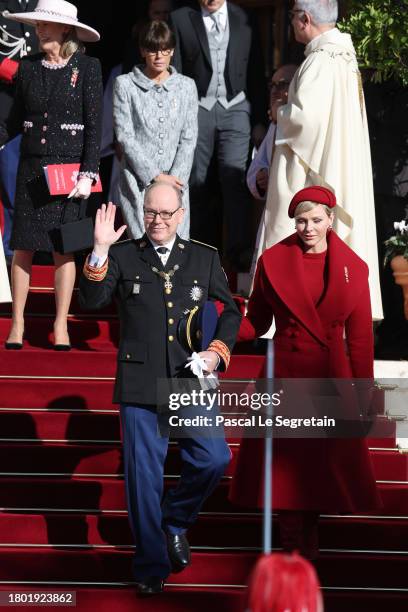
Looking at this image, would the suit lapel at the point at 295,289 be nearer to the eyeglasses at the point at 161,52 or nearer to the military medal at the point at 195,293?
the military medal at the point at 195,293

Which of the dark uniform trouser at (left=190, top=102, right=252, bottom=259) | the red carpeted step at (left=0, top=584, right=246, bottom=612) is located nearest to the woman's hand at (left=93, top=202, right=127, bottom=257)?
the red carpeted step at (left=0, top=584, right=246, bottom=612)

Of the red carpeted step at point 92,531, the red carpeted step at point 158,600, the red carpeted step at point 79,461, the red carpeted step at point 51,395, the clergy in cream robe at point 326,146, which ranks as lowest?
the red carpeted step at point 158,600

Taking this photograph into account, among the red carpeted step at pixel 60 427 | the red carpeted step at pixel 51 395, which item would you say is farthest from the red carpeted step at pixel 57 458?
the red carpeted step at pixel 51 395

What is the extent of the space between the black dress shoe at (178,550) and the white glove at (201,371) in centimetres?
69

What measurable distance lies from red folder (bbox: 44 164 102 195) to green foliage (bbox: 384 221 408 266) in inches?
71.9

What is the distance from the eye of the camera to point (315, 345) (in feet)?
18.2

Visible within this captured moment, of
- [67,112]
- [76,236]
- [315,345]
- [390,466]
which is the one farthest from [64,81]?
[390,466]

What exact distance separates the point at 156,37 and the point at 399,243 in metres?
1.77

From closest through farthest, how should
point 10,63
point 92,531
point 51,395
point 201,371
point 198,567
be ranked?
point 201,371 < point 198,567 < point 92,531 < point 51,395 < point 10,63

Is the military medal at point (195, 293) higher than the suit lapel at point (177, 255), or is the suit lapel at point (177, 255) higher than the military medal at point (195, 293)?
the suit lapel at point (177, 255)

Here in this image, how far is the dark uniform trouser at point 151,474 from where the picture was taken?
5.30m

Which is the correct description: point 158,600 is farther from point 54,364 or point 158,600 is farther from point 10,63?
point 10,63

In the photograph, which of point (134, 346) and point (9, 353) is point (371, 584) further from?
point (9, 353)

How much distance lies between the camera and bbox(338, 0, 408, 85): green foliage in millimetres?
7488
